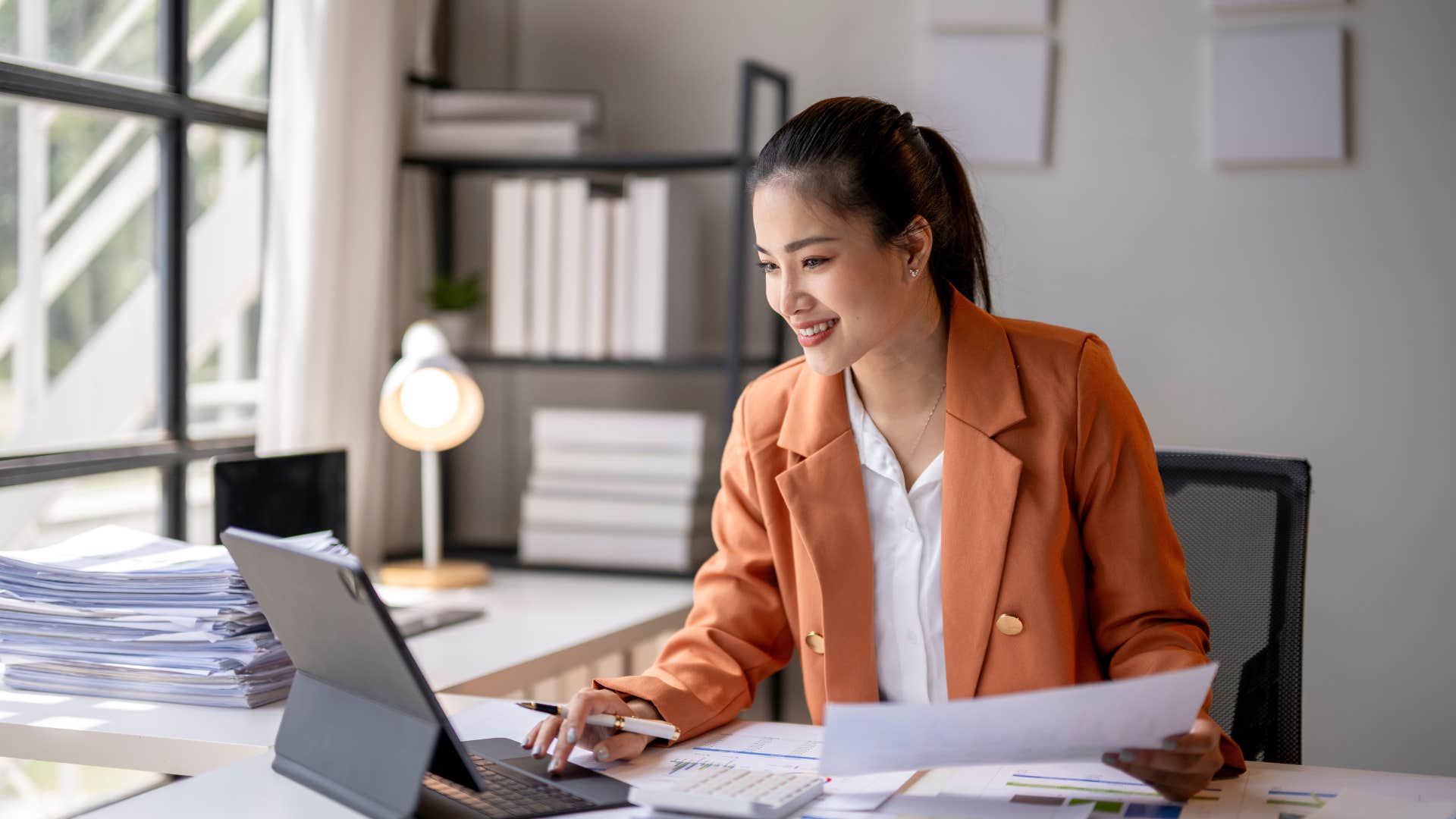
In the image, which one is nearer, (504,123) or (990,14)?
(990,14)

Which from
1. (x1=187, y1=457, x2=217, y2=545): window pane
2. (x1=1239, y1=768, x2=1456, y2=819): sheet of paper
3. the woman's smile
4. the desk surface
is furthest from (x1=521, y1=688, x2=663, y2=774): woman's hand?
(x1=187, y1=457, x2=217, y2=545): window pane

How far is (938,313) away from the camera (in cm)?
Answer: 164

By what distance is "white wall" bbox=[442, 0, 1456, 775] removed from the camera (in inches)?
98.6

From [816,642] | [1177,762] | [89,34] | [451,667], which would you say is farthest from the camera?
[89,34]

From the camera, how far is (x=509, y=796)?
1220 mm

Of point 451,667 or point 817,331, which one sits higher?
point 817,331

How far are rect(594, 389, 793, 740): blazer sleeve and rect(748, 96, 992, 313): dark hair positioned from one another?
32 cm

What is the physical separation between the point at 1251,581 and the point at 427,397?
1.48m

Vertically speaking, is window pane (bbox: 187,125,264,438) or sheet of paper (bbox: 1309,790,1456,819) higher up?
window pane (bbox: 187,125,264,438)

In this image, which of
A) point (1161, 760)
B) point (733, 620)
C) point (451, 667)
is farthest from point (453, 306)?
point (1161, 760)

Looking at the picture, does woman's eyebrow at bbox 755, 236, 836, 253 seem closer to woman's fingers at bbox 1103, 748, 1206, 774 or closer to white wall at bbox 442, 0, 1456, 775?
woman's fingers at bbox 1103, 748, 1206, 774

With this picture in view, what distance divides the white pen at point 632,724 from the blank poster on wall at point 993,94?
1.62m

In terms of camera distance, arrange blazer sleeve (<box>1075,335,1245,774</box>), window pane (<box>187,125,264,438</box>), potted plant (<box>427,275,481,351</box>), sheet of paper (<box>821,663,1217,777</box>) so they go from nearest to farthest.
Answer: sheet of paper (<box>821,663,1217,777</box>) → blazer sleeve (<box>1075,335,1245,774</box>) → window pane (<box>187,125,264,438</box>) → potted plant (<box>427,275,481,351</box>)

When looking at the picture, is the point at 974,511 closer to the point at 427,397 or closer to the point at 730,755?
the point at 730,755
